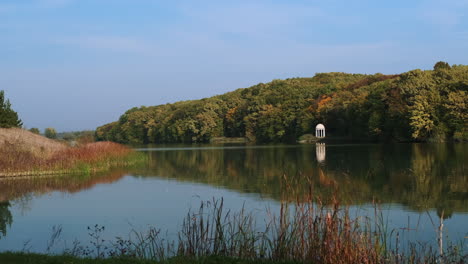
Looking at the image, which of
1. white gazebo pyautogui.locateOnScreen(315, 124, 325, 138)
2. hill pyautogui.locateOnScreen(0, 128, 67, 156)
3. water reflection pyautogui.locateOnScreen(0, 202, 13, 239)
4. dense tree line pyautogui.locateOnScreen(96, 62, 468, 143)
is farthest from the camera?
white gazebo pyautogui.locateOnScreen(315, 124, 325, 138)

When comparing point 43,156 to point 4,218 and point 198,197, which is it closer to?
point 198,197

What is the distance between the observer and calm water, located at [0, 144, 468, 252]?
1209 cm

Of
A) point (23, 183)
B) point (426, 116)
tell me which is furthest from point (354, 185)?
point (426, 116)

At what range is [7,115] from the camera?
31.4 metres

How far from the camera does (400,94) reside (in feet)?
205

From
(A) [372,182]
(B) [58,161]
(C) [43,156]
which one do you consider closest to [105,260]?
(A) [372,182]

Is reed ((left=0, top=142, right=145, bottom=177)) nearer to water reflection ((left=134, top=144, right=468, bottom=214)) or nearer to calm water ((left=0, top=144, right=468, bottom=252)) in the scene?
calm water ((left=0, top=144, right=468, bottom=252))

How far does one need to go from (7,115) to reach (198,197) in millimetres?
18717

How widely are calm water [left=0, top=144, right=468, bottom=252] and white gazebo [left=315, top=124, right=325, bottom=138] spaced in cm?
4945

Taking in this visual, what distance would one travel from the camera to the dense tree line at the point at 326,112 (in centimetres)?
5859

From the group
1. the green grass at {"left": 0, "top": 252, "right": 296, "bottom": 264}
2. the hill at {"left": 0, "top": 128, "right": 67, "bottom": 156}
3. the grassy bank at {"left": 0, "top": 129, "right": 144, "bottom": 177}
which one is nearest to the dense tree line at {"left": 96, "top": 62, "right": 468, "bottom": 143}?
the grassy bank at {"left": 0, "top": 129, "right": 144, "bottom": 177}

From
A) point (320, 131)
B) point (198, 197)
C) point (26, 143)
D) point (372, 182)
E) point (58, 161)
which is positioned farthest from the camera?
point (320, 131)

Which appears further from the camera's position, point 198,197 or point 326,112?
point 326,112

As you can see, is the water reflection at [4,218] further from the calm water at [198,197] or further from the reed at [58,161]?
the reed at [58,161]
